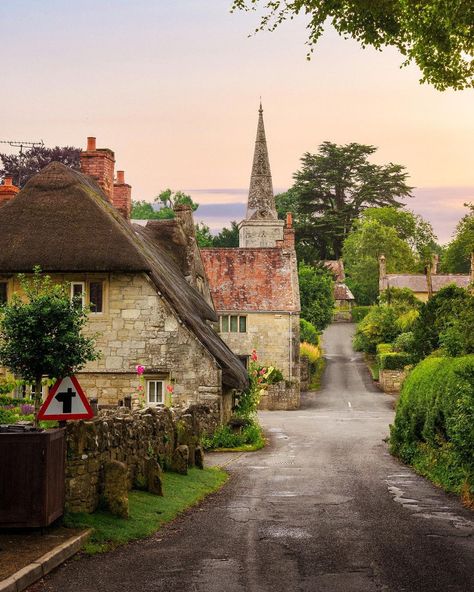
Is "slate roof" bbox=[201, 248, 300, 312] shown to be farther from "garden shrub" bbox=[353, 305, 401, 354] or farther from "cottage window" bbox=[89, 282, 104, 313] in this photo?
"cottage window" bbox=[89, 282, 104, 313]

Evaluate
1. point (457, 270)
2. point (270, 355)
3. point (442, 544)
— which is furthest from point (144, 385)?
point (457, 270)

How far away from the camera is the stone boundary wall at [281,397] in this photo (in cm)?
5050

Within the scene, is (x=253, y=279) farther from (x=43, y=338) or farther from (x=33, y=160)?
(x=43, y=338)

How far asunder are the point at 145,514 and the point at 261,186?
77017 millimetres

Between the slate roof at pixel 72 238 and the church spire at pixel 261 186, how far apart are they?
59516mm

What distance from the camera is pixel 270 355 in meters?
54.5

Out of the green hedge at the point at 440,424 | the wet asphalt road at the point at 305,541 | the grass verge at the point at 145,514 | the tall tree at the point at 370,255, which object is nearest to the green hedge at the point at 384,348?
the tall tree at the point at 370,255

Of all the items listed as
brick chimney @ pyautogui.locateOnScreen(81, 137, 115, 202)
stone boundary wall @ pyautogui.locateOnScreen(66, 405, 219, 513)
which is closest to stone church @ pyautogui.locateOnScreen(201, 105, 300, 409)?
brick chimney @ pyautogui.locateOnScreen(81, 137, 115, 202)

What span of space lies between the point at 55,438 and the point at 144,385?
55.4 feet

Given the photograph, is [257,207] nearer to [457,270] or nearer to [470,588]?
[457,270]

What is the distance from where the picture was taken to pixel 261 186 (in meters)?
89.5

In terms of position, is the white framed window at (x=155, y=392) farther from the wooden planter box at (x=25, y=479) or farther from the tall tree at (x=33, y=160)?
the tall tree at (x=33, y=160)

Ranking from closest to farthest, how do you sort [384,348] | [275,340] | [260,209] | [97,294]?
[97,294]
[275,340]
[384,348]
[260,209]

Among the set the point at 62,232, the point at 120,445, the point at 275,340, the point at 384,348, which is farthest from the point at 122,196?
the point at 384,348
